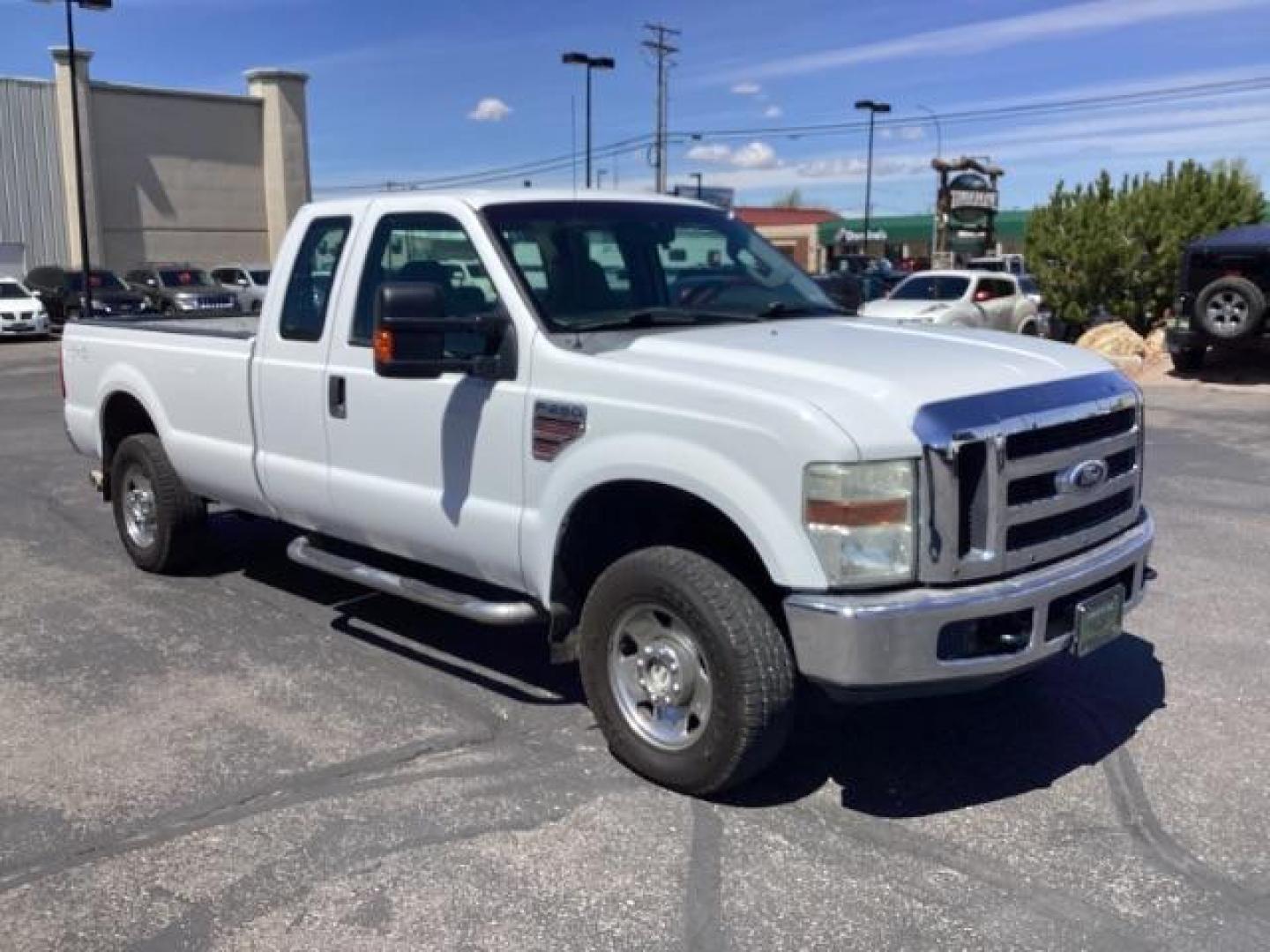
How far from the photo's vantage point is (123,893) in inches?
139

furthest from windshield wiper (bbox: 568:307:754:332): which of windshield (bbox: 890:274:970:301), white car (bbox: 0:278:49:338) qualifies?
white car (bbox: 0:278:49:338)

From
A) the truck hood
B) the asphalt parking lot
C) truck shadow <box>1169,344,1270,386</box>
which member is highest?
the truck hood

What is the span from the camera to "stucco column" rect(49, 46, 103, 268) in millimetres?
39406

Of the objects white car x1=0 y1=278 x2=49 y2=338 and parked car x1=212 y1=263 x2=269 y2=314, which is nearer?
white car x1=0 y1=278 x2=49 y2=338

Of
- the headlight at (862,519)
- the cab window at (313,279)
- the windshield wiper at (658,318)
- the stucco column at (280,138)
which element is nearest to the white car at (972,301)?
the cab window at (313,279)

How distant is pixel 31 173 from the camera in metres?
39.6

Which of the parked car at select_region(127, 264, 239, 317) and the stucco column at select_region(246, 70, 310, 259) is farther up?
the stucco column at select_region(246, 70, 310, 259)

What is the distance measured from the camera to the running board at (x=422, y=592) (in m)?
4.55

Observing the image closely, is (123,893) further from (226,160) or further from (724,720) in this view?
(226,160)

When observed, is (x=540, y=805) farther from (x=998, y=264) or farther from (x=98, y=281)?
(x=998, y=264)

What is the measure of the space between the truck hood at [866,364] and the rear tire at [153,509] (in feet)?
11.1

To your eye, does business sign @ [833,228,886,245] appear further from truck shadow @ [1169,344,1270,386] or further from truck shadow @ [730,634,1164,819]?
truck shadow @ [730,634,1164,819]

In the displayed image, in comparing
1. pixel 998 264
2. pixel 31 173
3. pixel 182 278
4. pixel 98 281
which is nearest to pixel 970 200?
pixel 998 264

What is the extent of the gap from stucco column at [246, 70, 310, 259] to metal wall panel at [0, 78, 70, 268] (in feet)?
23.0
